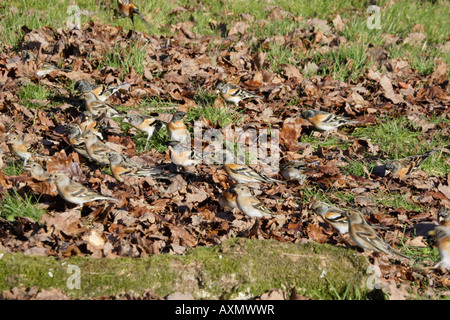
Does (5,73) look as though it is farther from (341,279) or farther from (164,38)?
(341,279)

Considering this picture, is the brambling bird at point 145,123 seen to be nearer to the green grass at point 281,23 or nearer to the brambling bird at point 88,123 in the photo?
the brambling bird at point 88,123

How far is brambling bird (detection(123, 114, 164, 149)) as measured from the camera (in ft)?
24.4

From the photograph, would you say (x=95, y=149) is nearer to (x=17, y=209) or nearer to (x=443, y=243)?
(x=17, y=209)

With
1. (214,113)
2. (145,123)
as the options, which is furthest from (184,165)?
(214,113)

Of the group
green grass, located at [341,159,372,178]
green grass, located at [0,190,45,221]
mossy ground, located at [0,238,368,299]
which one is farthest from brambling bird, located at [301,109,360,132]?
green grass, located at [0,190,45,221]

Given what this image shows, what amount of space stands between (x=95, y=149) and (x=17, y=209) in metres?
1.78

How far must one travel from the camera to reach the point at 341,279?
14.9ft

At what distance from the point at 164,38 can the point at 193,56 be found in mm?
1185

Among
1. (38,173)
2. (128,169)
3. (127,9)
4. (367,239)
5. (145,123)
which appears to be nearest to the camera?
(367,239)

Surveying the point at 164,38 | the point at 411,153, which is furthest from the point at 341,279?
the point at 164,38

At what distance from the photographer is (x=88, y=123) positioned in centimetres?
751

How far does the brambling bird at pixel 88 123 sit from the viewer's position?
7469 mm

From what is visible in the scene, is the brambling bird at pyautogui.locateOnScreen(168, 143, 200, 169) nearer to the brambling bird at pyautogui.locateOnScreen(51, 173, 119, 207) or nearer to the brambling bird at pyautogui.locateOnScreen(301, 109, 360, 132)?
the brambling bird at pyautogui.locateOnScreen(51, 173, 119, 207)

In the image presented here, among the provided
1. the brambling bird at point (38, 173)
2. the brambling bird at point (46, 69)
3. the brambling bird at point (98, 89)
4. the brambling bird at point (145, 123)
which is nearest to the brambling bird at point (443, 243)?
the brambling bird at point (145, 123)
